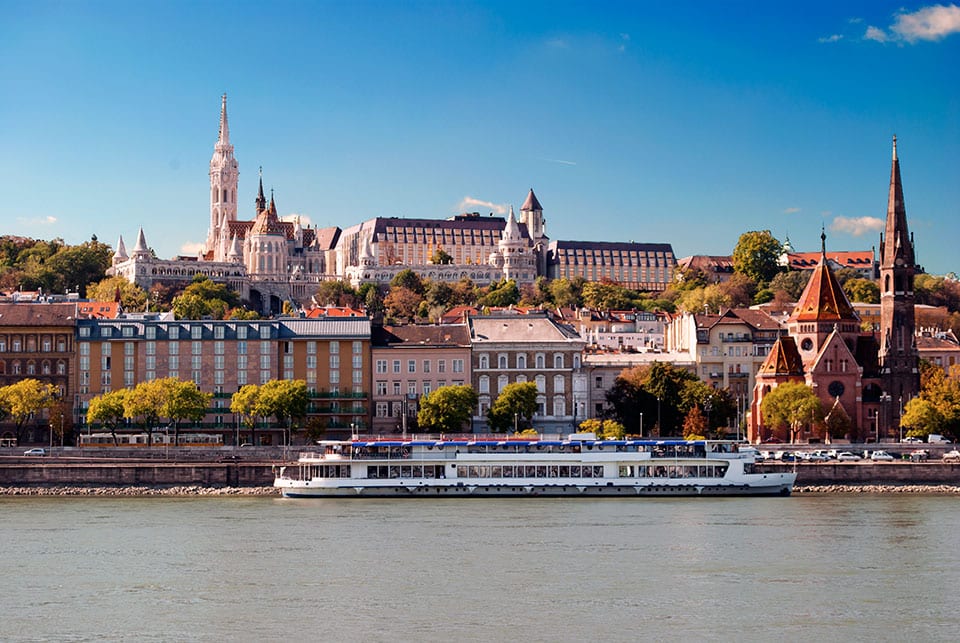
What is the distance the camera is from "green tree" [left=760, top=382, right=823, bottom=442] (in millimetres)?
85000

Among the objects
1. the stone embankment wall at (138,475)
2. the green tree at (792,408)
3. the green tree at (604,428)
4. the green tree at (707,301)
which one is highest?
the green tree at (707,301)

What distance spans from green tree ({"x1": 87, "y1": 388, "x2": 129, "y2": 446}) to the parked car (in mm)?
31927

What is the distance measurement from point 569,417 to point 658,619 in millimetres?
50313

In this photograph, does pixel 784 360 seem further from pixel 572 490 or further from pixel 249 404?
pixel 249 404

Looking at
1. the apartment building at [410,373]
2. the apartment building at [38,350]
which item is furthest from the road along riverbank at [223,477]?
the apartment building at [38,350]

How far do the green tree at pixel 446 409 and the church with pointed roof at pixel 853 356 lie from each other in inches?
569

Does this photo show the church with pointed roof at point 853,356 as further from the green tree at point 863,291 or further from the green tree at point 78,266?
the green tree at point 78,266

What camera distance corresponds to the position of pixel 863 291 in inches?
5950

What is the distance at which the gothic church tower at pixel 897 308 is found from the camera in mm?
91562

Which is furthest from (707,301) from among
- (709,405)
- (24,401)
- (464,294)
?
(24,401)

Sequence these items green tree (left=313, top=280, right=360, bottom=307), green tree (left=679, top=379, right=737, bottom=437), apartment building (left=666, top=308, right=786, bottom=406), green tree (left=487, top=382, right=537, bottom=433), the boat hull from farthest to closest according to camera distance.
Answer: green tree (left=313, top=280, right=360, bottom=307)
apartment building (left=666, top=308, right=786, bottom=406)
green tree (left=679, top=379, right=737, bottom=437)
green tree (left=487, top=382, right=537, bottom=433)
the boat hull

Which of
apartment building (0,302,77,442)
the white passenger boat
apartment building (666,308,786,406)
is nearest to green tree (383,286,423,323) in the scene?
apartment building (666,308,786,406)

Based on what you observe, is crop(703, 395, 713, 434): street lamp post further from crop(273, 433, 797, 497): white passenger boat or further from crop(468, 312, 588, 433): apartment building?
crop(273, 433, 797, 497): white passenger boat

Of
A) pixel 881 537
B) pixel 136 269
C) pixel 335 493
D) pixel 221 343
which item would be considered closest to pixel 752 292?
pixel 136 269
